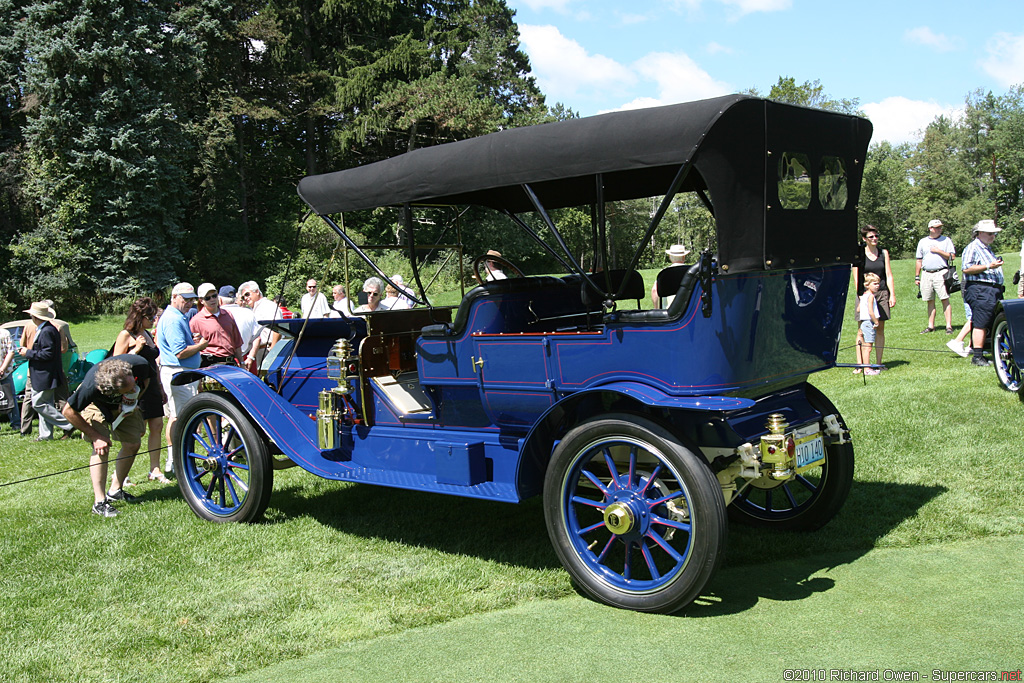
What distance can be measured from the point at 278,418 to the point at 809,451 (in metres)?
3.36

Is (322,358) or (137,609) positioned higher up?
(322,358)

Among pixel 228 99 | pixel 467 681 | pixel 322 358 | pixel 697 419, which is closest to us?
pixel 467 681

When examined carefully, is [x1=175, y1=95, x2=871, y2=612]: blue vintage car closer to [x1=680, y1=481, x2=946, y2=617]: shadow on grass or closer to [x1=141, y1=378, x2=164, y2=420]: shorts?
[x1=680, y1=481, x2=946, y2=617]: shadow on grass

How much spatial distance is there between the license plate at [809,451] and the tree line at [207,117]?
1564cm

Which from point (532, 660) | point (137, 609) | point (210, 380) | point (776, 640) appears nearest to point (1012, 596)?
point (776, 640)

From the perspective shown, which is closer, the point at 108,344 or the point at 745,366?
the point at 745,366

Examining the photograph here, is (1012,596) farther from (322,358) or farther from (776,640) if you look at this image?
(322,358)

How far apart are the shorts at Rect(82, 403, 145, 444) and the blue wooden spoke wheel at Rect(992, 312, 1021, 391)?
298 inches

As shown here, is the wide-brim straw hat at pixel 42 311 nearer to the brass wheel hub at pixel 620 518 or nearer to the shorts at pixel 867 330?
the brass wheel hub at pixel 620 518

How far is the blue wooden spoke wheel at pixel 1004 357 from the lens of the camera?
7770 millimetres

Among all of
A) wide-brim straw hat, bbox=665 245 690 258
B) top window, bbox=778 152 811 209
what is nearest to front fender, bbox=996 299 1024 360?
wide-brim straw hat, bbox=665 245 690 258

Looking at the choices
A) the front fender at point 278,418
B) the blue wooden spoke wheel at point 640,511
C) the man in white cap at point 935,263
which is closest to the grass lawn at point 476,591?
the blue wooden spoke wheel at point 640,511

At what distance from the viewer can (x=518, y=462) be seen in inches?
174

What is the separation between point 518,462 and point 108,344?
20.0m
